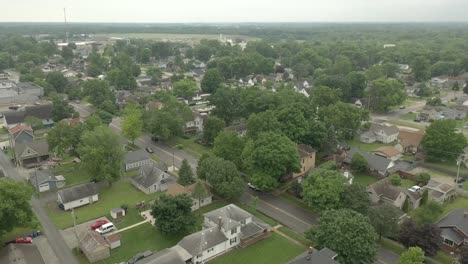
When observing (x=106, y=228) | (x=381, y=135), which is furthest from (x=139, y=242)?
(x=381, y=135)

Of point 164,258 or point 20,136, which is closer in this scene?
point 164,258

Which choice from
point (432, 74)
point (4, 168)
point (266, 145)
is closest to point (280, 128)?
point (266, 145)

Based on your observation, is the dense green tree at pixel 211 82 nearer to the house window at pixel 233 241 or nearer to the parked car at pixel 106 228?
the parked car at pixel 106 228

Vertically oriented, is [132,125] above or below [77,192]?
above

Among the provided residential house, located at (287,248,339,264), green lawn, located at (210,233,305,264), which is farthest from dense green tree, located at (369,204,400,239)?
green lawn, located at (210,233,305,264)

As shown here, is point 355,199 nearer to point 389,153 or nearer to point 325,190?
point 325,190

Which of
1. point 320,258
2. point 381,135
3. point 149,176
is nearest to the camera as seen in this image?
point 320,258

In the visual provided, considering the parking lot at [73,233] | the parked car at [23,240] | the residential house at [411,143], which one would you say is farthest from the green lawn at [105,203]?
the residential house at [411,143]
